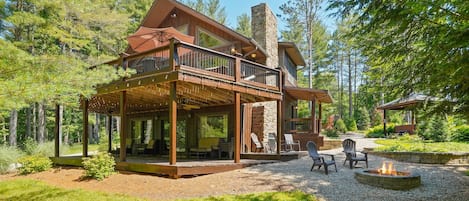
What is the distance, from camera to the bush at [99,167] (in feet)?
29.3

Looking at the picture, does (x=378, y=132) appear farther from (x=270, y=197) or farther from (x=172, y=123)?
(x=270, y=197)

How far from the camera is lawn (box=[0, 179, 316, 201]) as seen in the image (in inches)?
254

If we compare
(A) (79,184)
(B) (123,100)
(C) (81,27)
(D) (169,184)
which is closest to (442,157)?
(D) (169,184)

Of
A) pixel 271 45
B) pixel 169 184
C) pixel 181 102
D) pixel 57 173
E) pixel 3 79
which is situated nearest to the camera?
pixel 3 79

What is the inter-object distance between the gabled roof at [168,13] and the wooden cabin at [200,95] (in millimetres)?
46

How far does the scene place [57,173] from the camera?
1074cm

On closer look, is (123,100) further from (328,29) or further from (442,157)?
(328,29)

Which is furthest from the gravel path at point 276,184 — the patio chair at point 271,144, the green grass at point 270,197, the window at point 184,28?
the window at point 184,28

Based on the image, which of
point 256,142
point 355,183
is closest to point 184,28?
point 256,142

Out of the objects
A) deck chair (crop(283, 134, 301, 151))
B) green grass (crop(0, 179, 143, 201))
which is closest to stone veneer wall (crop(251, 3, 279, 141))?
deck chair (crop(283, 134, 301, 151))

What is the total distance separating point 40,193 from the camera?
8.01 metres

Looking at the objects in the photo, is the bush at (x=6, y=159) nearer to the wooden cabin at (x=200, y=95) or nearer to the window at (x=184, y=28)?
the wooden cabin at (x=200, y=95)

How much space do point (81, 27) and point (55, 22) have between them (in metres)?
1.26

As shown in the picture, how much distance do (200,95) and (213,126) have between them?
8.74ft
